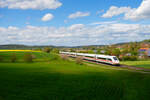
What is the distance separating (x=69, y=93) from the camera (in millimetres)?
14195

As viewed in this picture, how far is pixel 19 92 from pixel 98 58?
36774mm

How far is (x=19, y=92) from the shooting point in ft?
45.8

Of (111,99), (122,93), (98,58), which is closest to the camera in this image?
(111,99)

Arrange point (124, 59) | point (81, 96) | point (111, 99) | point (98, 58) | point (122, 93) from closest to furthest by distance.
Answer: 1. point (111, 99)
2. point (81, 96)
3. point (122, 93)
4. point (98, 58)
5. point (124, 59)

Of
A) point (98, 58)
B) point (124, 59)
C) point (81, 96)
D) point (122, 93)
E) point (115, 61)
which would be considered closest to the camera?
point (81, 96)

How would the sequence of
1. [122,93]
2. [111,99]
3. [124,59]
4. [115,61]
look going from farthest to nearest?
[124,59] < [115,61] < [122,93] < [111,99]

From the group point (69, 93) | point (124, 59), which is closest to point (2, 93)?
point (69, 93)

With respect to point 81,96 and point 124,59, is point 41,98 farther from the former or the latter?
point 124,59

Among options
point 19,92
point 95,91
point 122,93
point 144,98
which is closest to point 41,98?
point 19,92

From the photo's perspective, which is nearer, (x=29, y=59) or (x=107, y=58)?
(x=107, y=58)

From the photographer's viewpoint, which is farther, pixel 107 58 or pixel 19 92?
pixel 107 58

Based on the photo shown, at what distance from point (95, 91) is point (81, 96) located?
2019 millimetres

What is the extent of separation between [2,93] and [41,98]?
157 inches

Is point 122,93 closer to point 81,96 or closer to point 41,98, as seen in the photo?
point 81,96
